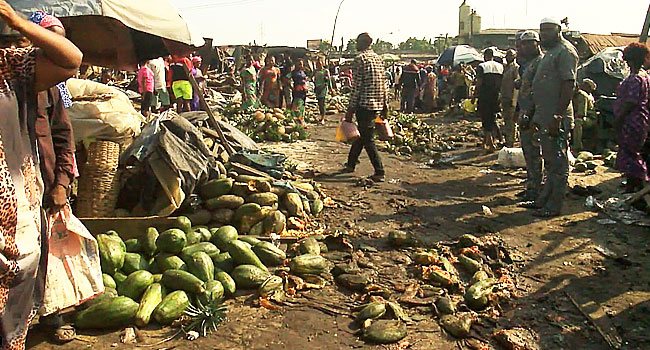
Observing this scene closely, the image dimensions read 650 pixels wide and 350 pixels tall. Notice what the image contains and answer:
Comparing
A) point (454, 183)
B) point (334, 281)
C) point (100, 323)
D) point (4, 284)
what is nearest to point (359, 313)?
point (334, 281)

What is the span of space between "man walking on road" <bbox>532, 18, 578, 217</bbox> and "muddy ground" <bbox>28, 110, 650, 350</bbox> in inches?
17.8

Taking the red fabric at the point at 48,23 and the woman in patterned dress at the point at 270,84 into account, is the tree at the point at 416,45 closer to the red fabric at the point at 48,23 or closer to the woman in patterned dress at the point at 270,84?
the woman in patterned dress at the point at 270,84

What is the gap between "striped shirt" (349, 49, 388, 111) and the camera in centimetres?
806

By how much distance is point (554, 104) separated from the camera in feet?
22.1

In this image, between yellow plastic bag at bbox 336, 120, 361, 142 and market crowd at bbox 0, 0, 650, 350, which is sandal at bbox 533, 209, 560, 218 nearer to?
market crowd at bbox 0, 0, 650, 350

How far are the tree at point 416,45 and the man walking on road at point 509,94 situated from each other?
171ft

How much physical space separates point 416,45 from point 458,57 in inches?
1729

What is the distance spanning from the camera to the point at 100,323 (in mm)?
3789

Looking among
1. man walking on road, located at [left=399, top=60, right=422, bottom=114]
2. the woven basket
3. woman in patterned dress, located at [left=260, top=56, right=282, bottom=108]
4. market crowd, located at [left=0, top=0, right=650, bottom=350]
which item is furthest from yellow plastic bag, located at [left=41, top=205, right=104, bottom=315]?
man walking on road, located at [left=399, top=60, right=422, bottom=114]

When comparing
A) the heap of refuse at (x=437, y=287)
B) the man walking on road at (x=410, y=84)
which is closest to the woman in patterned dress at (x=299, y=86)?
the man walking on road at (x=410, y=84)

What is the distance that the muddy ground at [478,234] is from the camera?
389 cm

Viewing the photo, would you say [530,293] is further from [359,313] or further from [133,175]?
[133,175]

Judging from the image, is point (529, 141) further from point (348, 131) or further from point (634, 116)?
point (348, 131)

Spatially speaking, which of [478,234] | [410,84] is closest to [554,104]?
[478,234]
